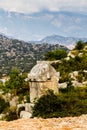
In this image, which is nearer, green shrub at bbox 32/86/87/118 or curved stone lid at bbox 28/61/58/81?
→ green shrub at bbox 32/86/87/118

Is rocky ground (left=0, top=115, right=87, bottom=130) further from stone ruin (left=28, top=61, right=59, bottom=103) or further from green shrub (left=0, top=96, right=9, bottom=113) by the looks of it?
green shrub (left=0, top=96, right=9, bottom=113)

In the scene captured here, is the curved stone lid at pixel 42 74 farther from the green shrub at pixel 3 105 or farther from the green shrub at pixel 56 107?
the green shrub at pixel 3 105

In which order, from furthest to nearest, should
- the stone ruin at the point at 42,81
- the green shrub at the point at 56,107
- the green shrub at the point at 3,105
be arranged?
the green shrub at the point at 3,105 → the stone ruin at the point at 42,81 → the green shrub at the point at 56,107

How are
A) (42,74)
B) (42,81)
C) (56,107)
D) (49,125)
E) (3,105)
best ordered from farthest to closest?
(3,105) → (42,74) → (42,81) → (56,107) → (49,125)

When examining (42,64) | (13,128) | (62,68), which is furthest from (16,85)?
(13,128)

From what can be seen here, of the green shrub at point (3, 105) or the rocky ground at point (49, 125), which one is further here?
the green shrub at point (3, 105)

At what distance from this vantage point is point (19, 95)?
5506cm

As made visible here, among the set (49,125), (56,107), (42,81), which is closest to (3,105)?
(42,81)

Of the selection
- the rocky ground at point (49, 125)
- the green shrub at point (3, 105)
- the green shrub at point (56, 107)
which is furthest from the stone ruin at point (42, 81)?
the rocky ground at point (49, 125)

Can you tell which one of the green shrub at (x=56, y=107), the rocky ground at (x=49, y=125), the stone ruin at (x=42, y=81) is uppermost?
the stone ruin at (x=42, y=81)

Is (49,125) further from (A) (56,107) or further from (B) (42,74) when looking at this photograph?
(B) (42,74)

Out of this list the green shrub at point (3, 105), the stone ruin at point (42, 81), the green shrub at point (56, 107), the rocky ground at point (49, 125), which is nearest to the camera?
the rocky ground at point (49, 125)

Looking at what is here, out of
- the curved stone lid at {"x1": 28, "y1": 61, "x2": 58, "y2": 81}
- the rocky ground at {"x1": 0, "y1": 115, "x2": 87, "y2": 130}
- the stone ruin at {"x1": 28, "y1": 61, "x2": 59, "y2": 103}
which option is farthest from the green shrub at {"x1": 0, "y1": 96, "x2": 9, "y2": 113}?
the rocky ground at {"x1": 0, "y1": 115, "x2": 87, "y2": 130}

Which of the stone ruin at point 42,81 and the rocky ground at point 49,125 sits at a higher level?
the stone ruin at point 42,81
